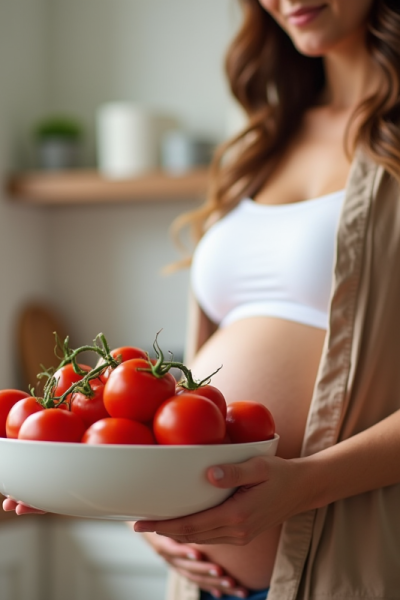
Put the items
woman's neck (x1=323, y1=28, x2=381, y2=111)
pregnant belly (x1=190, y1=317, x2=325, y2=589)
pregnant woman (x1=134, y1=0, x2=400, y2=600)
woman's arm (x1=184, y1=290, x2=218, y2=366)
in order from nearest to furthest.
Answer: pregnant woman (x1=134, y1=0, x2=400, y2=600)
pregnant belly (x1=190, y1=317, x2=325, y2=589)
woman's neck (x1=323, y1=28, x2=381, y2=111)
woman's arm (x1=184, y1=290, x2=218, y2=366)

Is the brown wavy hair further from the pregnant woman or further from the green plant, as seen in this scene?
the green plant

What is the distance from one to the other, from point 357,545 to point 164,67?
1.99 metres

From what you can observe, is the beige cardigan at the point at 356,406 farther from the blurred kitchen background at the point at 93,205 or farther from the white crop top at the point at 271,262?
the blurred kitchen background at the point at 93,205

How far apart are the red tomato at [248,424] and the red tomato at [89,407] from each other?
14 centimetres

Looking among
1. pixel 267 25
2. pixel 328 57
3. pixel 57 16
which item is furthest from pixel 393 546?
pixel 57 16

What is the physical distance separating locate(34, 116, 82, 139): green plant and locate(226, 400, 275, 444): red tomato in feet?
6.15

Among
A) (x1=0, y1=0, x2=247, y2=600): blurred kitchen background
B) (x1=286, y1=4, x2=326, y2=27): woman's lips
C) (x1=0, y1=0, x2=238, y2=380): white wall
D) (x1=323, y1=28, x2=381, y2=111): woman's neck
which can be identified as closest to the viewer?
(x1=286, y1=4, x2=326, y2=27): woman's lips

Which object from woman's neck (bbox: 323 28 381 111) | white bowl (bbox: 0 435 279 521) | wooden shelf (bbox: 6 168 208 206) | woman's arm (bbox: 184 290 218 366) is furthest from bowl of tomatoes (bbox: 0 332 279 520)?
wooden shelf (bbox: 6 168 208 206)

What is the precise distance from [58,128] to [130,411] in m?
1.90

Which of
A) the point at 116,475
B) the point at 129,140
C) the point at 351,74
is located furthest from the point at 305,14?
the point at 129,140

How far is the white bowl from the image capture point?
75 cm

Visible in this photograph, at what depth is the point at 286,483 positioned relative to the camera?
87cm

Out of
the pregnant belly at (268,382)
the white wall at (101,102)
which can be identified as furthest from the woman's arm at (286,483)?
the white wall at (101,102)

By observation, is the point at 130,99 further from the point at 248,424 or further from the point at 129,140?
the point at 248,424
